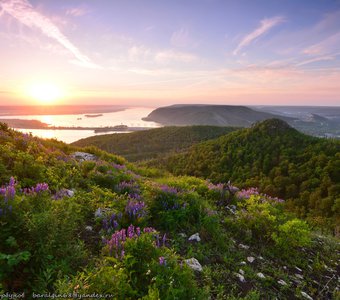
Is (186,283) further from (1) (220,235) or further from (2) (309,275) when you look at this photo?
(2) (309,275)

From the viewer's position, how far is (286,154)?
22.7 metres

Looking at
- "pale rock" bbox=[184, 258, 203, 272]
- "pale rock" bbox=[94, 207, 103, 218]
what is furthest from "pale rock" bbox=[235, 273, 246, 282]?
"pale rock" bbox=[94, 207, 103, 218]

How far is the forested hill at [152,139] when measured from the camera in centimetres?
9993

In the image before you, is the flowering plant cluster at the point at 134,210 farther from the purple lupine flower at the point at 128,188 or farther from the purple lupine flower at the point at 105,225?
the purple lupine flower at the point at 128,188

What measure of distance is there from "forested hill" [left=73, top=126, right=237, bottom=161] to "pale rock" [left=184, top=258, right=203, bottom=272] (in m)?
92.1

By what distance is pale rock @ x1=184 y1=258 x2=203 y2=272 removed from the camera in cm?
426

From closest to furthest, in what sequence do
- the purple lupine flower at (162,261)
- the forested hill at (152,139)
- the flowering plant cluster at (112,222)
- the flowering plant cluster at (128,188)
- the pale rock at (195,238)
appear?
the purple lupine flower at (162,261)
the flowering plant cluster at (112,222)
the pale rock at (195,238)
the flowering plant cluster at (128,188)
the forested hill at (152,139)

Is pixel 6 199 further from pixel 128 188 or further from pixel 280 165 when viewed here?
pixel 280 165

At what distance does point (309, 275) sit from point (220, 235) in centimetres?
206

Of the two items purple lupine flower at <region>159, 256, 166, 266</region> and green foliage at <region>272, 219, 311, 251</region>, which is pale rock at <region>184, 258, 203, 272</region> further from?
green foliage at <region>272, 219, 311, 251</region>

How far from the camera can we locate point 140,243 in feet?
11.0

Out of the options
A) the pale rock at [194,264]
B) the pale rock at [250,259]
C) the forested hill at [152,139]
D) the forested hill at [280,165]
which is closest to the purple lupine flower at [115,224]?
the pale rock at [194,264]

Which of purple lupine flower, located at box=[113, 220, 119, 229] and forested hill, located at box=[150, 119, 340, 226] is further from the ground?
purple lupine flower, located at box=[113, 220, 119, 229]

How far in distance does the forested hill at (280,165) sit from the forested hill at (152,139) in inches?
2677
